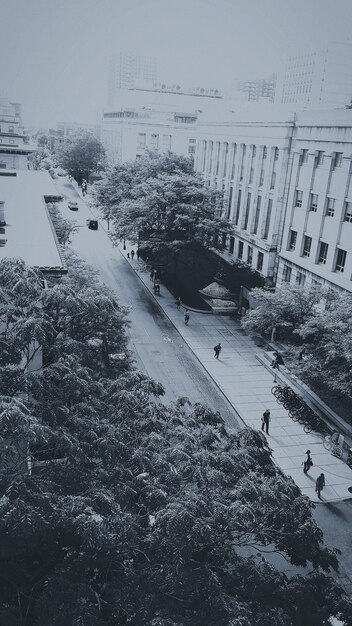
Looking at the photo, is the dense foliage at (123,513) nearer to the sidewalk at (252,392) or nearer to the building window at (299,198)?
the sidewalk at (252,392)

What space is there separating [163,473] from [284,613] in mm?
4023

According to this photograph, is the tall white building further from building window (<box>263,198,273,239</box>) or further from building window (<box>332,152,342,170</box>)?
building window (<box>332,152,342,170</box>)

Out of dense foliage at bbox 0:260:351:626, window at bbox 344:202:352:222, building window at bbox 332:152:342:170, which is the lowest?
dense foliage at bbox 0:260:351:626

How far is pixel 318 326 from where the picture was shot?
30891 millimetres

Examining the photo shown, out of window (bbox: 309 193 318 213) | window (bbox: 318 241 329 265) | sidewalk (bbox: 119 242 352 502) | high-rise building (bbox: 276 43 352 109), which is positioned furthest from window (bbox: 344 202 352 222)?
high-rise building (bbox: 276 43 352 109)

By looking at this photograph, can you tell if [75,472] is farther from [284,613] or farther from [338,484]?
[338,484]

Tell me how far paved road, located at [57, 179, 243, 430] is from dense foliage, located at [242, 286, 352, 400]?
5.46m

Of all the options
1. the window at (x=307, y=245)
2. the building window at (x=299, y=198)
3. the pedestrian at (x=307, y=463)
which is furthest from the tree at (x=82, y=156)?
the pedestrian at (x=307, y=463)

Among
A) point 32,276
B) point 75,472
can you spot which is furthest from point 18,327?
point 75,472

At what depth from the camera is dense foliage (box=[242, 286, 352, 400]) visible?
28.2 metres

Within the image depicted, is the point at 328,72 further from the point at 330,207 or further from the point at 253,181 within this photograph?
the point at 330,207

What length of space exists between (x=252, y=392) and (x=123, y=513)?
82.3 ft

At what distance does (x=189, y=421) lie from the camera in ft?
53.6

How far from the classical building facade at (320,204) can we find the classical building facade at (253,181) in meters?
1.54
